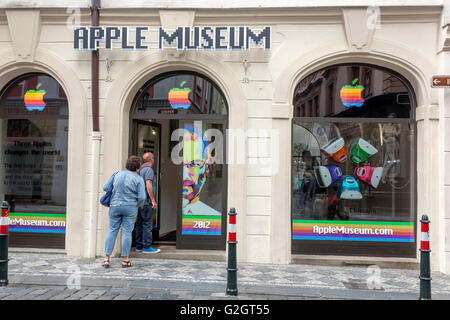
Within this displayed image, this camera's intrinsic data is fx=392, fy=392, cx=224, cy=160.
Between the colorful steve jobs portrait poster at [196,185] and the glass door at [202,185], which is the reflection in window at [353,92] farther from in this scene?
the colorful steve jobs portrait poster at [196,185]

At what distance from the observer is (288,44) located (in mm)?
7117

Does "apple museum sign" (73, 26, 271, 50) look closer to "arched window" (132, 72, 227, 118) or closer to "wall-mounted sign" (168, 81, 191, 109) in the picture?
"arched window" (132, 72, 227, 118)

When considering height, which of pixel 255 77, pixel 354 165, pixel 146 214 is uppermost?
pixel 255 77

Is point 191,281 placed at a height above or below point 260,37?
below

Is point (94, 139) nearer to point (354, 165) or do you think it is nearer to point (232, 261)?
point (232, 261)

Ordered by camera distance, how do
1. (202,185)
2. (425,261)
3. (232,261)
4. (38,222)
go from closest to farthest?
(425,261) < (232,261) < (202,185) < (38,222)

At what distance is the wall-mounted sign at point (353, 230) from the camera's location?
23.5 feet

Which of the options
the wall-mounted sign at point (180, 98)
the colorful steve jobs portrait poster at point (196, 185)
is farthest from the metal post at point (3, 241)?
the wall-mounted sign at point (180, 98)

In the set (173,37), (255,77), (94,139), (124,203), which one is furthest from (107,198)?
(255,77)

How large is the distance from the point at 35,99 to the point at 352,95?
6.15 meters

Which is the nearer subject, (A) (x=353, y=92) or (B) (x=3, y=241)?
(B) (x=3, y=241)

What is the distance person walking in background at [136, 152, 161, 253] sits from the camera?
7160mm

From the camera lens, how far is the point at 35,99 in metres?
7.75

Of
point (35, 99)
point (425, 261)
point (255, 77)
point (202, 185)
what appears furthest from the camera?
point (35, 99)
